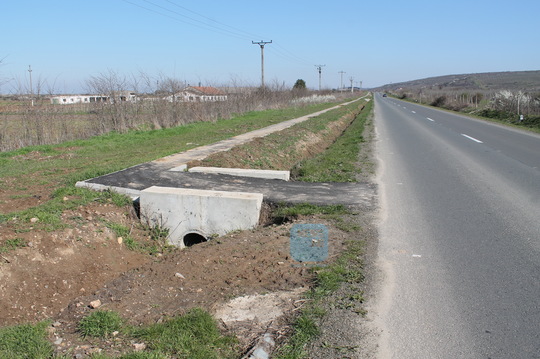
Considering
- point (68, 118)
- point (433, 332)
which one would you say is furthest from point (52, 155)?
point (433, 332)

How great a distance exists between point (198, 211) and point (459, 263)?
397cm

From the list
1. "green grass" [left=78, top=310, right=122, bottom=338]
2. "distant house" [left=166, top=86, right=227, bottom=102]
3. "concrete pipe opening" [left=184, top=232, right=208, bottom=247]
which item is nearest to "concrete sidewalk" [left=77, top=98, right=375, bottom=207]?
"concrete pipe opening" [left=184, top=232, right=208, bottom=247]

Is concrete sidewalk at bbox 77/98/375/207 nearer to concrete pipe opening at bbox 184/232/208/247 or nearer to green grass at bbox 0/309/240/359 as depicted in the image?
concrete pipe opening at bbox 184/232/208/247

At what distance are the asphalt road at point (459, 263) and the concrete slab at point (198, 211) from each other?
2.09 m

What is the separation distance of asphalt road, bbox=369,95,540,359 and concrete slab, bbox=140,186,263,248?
6.85ft

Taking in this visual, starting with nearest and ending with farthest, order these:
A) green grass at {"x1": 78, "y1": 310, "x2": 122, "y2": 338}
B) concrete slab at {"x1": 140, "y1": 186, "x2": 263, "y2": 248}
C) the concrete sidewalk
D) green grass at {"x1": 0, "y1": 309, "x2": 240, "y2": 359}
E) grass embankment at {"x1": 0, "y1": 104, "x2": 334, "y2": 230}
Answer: green grass at {"x1": 0, "y1": 309, "x2": 240, "y2": 359} < green grass at {"x1": 78, "y1": 310, "x2": 122, "y2": 338} < grass embankment at {"x1": 0, "y1": 104, "x2": 334, "y2": 230} < concrete slab at {"x1": 140, "y1": 186, "x2": 263, "y2": 248} < the concrete sidewalk

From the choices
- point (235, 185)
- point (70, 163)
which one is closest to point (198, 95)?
point (70, 163)

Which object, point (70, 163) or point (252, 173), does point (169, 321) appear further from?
point (70, 163)

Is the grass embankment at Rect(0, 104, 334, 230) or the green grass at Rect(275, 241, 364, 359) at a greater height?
the grass embankment at Rect(0, 104, 334, 230)

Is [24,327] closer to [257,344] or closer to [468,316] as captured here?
[257,344]

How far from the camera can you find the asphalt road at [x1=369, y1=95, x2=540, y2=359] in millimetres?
3365

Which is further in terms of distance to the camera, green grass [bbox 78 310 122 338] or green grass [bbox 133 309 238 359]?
green grass [bbox 78 310 122 338]

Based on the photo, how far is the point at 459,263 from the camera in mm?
4785

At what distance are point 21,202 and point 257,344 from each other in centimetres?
567
